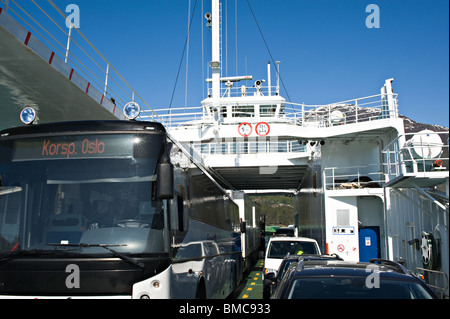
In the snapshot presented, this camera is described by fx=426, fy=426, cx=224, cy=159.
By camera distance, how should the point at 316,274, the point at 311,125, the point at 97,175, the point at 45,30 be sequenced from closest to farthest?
the point at 316,274 < the point at 97,175 < the point at 45,30 < the point at 311,125

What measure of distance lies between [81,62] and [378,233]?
12.1m

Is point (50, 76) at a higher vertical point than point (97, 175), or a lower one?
higher

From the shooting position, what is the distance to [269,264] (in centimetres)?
1163

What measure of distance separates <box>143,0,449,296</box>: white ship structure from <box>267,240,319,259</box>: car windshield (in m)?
2.70

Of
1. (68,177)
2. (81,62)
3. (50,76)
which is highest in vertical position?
(81,62)

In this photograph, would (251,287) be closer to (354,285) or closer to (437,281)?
(437,281)

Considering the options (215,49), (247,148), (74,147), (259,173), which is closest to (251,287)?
Result: (247,148)

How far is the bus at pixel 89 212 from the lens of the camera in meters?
4.86

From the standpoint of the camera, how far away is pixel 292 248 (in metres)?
12.4

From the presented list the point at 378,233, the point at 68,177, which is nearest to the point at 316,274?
the point at 68,177

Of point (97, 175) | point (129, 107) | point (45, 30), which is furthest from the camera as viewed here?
point (45, 30)

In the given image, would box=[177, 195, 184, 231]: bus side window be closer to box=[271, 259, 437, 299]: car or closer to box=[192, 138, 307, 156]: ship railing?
box=[271, 259, 437, 299]: car

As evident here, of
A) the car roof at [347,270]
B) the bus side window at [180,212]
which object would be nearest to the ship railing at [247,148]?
the bus side window at [180,212]
